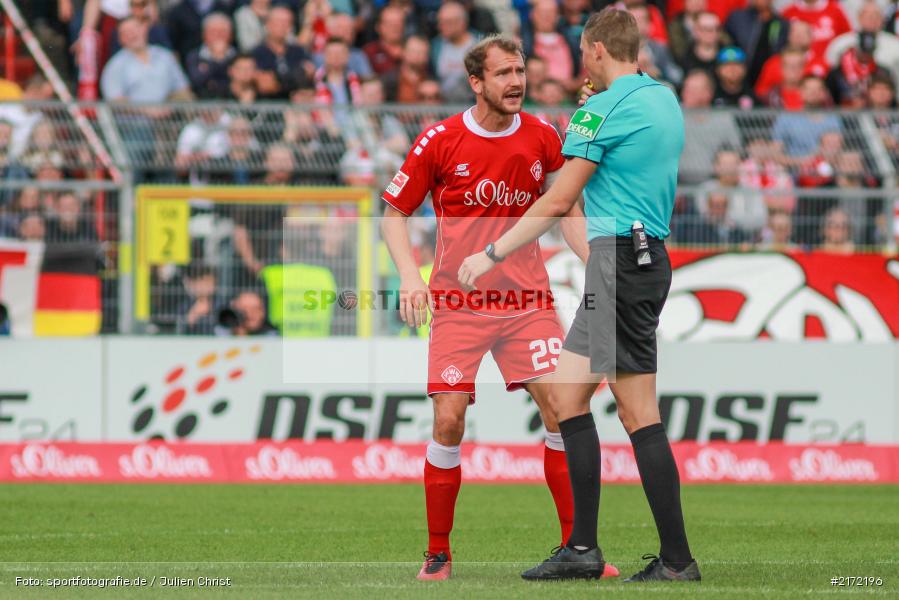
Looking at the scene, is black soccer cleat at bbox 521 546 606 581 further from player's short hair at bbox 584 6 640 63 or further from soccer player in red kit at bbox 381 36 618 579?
player's short hair at bbox 584 6 640 63

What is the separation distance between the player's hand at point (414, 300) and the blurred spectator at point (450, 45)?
34.4 feet

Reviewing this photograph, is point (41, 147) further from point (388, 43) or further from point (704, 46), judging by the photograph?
point (704, 46)

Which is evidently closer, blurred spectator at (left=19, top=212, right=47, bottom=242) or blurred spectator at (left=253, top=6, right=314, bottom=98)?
blurred spectator at (left=19, top=212, right=47, bottom=242)

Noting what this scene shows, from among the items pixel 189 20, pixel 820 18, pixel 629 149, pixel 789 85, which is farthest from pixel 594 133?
pixel 820 18

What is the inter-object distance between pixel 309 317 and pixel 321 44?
4.70 metres

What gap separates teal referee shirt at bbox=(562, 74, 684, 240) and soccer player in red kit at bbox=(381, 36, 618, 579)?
2.05 ft

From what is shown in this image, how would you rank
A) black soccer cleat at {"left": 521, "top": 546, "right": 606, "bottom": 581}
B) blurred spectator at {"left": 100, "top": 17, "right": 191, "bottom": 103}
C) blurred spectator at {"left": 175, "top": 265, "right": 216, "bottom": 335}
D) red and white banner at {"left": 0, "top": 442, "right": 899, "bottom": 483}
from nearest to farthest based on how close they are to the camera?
1. black soccer cleat at {"left": 521, "top": 546, "right": 606, "bottom": 581}
2. red and white banner at {"left": 0, "top": 442, "right": 899, "bottom": 483}
3. blurred spectator at {"left": 175, "top": 265, "right": 216, "bottom": 335}
4. blurred spectator at {"left": 100, "top": 17, "right": 191, "bottom": 103}

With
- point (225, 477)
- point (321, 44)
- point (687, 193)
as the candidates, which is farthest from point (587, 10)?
point (225, 477)

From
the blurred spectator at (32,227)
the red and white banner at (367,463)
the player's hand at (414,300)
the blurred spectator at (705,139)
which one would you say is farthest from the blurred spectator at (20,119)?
the player's hand at (414,300)

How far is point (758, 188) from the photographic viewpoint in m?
15.1

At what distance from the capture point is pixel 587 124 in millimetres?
6945

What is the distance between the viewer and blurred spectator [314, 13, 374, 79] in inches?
707

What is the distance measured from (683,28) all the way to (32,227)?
26.9 ft

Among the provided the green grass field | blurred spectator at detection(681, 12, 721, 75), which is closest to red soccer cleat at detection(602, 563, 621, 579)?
the green grass field
